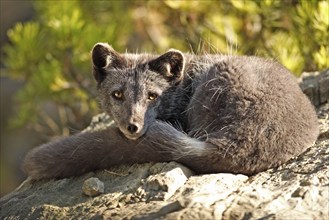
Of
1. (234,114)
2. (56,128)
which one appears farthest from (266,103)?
(56,128)

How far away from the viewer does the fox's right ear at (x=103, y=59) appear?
5.18 m

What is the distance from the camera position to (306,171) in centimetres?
437

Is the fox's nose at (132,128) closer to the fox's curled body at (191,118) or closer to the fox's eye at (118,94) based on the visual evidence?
the fox's curled body at (191,118)

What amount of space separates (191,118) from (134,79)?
536 millimetres

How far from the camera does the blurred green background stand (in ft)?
22.6

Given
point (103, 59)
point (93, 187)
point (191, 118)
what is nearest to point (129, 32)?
point (103, 59)

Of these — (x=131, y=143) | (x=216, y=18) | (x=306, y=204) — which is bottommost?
(x=306, y=204)

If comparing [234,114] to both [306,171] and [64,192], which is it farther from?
[64,192]

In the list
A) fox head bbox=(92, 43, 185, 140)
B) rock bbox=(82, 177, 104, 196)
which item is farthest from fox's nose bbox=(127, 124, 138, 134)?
rock bbox=(82, 177, 104, 196)

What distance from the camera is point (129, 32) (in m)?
8.48

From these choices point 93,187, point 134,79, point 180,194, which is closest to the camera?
point 180,194

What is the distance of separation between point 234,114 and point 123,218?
116cm

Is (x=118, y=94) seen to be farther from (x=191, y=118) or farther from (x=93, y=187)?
(x=93, y=187)

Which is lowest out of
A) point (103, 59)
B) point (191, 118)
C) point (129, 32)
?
point (191, 118)
